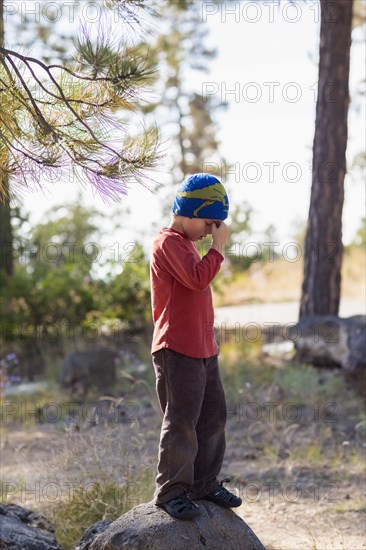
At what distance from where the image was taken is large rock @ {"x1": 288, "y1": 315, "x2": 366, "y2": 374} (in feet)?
25.0

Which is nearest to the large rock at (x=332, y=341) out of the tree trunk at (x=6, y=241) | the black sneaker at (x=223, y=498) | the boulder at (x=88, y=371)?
the boulder at (x=88, y=371)

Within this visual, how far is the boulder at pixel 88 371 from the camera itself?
8.92 metres

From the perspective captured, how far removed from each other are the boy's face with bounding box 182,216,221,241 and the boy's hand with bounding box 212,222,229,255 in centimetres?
3

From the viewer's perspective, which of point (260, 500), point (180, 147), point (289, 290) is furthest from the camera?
point (180, 147)

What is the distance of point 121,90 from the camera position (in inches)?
159

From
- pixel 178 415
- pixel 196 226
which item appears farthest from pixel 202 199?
pixel 178 415

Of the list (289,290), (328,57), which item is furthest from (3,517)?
(289,290)

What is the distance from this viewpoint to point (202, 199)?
143 inches

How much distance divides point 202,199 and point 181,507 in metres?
1.39

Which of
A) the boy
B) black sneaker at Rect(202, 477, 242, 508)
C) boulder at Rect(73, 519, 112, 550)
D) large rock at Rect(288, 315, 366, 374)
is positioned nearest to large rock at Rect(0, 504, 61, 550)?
boulder at Rect(73, 519, 112, 550)

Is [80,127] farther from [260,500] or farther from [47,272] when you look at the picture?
[47,272]

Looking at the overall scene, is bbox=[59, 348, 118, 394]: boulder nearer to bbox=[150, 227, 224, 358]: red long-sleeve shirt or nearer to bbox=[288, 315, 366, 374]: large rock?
bbox=[288, 315, 366, 374]: large rock

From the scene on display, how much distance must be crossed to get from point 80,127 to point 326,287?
584 centimetres

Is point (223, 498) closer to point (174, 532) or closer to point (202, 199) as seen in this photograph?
point (174, 532)
